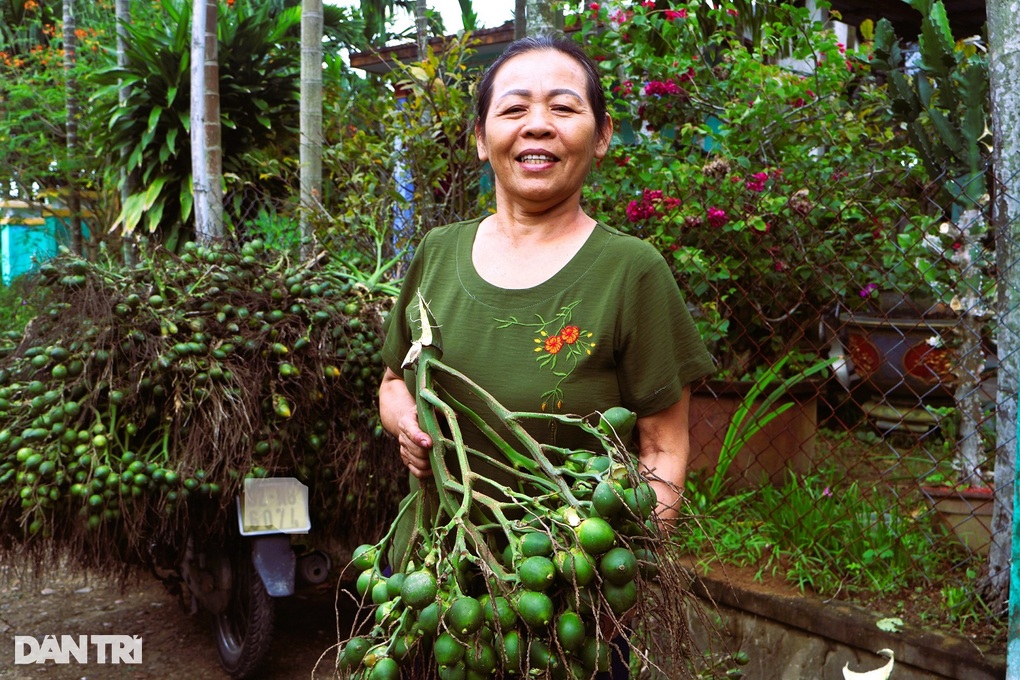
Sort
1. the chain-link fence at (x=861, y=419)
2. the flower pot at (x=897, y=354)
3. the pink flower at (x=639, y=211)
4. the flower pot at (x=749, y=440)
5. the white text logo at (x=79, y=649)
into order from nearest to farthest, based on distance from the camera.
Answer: the chain-link fence at (x=861, y=419), the pink flower at (x=639, y=211), the white text logo at (x=79, y=649), the flower pot at (x=749, y=440), the flower pot at (x=897, y=354)

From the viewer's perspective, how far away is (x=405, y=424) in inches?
63.9

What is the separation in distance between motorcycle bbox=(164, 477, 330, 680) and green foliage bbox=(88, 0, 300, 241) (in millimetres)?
4969

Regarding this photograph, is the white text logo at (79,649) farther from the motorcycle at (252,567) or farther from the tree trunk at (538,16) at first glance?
the tree trunk at (538,16)

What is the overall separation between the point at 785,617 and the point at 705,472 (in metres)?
1.05

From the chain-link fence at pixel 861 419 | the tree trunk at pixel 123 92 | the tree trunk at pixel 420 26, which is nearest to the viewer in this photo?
the chain-link fence at pixel 861 419

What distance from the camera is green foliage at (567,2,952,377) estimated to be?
3887mm

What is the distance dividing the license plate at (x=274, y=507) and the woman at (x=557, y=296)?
1.51 meters

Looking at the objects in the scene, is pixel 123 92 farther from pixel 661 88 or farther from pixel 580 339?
pixel 580 339

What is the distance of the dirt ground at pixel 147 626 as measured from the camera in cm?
390

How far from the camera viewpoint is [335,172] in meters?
5.50

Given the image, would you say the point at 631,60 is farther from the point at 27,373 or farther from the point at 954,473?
the point at 27,373

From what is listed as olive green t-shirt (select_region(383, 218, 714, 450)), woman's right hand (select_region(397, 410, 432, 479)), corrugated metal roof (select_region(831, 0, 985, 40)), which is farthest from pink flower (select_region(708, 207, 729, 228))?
corrugated metal roof (select_region(831, 0, 985, 40))

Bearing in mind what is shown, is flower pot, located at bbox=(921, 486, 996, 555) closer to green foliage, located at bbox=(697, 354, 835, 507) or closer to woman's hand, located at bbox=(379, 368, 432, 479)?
green foliage, located at bbox=(697, 354, 835, 507)

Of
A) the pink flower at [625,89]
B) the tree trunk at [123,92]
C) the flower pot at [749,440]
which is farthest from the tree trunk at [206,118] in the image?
the flower pot at [749,440]
